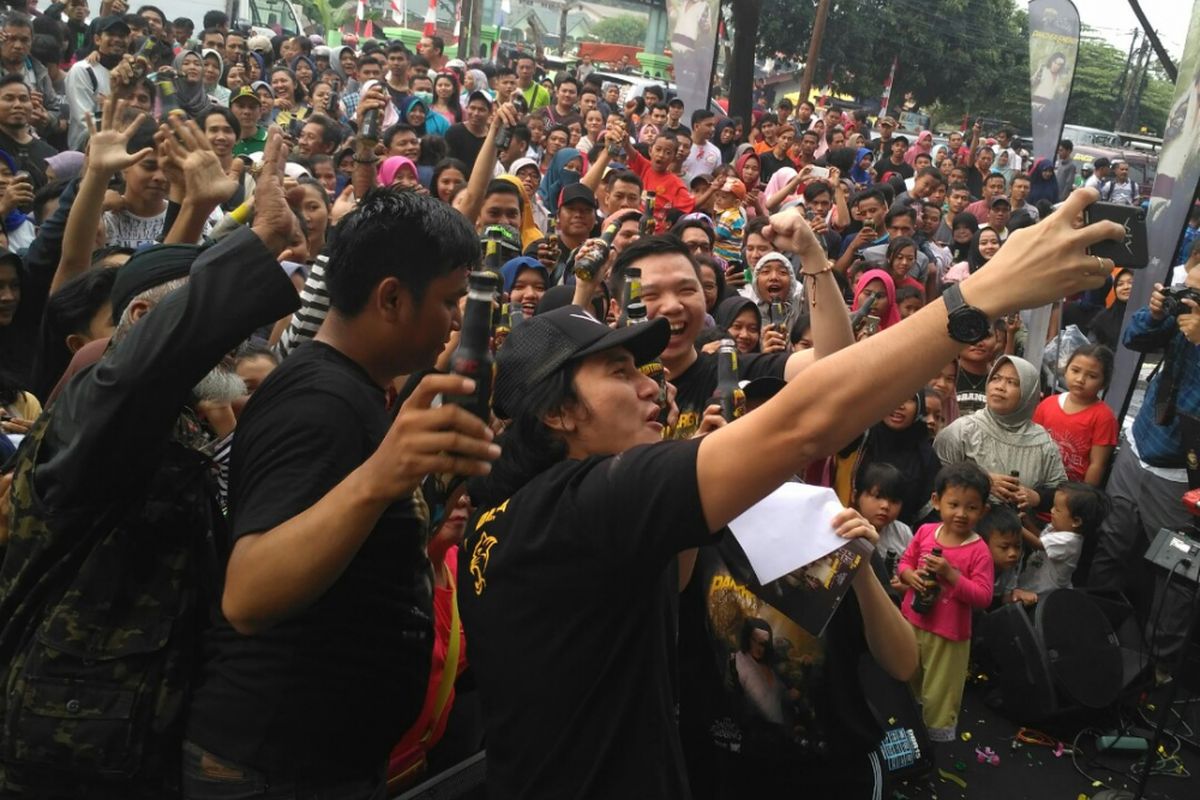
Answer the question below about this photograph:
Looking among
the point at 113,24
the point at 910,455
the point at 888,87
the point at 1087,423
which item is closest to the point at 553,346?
the point at 910,455

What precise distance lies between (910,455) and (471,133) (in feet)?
17.8

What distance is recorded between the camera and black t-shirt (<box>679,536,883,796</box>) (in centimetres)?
246

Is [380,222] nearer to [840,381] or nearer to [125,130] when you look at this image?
[840,381]

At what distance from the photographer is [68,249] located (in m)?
3.54

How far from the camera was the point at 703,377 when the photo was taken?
329 centimetres

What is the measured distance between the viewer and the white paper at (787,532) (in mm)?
2125

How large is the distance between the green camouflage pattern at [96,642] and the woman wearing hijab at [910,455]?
3.97 meters

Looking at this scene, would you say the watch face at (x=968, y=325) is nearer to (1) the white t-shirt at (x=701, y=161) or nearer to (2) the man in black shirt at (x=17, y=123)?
(2) the man in black shirt at (x=17, y=123)

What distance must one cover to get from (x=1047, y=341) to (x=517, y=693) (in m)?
7.59

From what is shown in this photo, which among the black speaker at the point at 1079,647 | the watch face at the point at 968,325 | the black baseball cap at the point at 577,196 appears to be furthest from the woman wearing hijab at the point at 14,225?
the black speaker at the point at 1079,647

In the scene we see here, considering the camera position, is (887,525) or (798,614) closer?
(798,614)

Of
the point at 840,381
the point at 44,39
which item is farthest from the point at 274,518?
the point at 44,39

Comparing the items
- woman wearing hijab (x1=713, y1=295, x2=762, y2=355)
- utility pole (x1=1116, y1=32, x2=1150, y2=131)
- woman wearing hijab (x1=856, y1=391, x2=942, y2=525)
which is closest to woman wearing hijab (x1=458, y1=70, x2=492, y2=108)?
woman wearing hijab (x1=713, y1=295, x2=762, y2=355)

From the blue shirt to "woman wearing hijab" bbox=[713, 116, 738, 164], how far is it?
27.2 feet
